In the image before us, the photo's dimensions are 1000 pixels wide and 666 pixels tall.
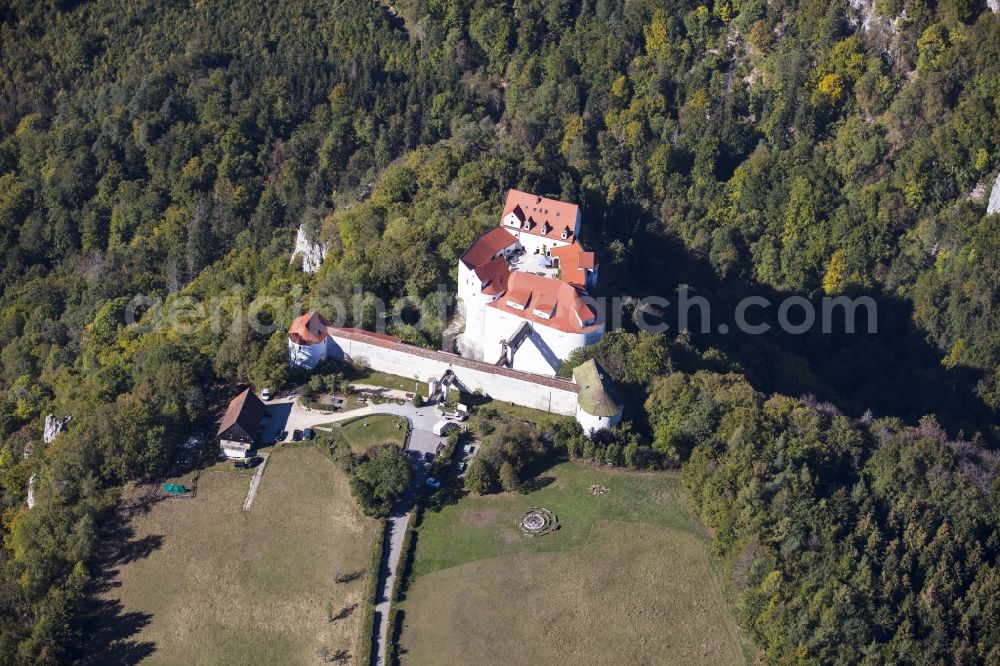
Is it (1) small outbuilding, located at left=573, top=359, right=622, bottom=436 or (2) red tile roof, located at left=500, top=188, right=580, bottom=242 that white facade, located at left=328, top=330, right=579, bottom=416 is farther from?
(2) red tile roof, located at left=500, top=188, right=580, bottom=242

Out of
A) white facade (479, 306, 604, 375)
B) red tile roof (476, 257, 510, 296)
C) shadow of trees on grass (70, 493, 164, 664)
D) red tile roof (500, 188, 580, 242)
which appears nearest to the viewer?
shadow of trees on grass (70, 493, 164, 664)

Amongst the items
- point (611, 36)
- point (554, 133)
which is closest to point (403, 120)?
point (554, 133)

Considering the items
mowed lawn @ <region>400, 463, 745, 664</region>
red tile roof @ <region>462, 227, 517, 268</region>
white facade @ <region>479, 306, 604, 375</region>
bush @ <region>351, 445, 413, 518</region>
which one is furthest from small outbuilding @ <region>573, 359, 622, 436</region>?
red tile roof @ <region>462, 227, 517, 268</region>

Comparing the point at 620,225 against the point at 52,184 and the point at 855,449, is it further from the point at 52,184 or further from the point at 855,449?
the point at 52,184

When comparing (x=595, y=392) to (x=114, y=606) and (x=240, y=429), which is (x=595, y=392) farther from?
(x=114, y=606)

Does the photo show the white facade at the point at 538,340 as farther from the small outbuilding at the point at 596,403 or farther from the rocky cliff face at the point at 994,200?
the rocky cliff face at the point at 994,200

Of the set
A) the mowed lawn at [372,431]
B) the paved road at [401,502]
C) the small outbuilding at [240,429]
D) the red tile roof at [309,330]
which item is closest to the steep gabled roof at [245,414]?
the small outbuilding at [240,429]
